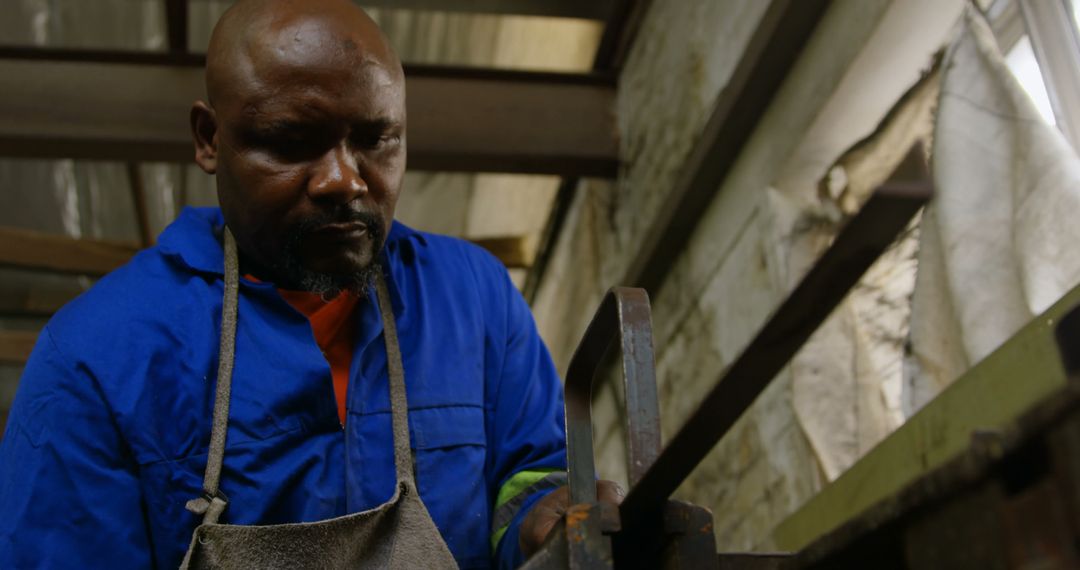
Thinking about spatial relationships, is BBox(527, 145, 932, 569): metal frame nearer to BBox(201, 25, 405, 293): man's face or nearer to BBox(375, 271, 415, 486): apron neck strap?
BBox(375, 271, 415, 486): apron neck strap

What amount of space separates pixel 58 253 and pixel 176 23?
1.16 m

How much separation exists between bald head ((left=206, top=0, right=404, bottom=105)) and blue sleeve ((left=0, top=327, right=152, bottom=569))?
1.56 ft

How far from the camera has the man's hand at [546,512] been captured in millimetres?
1254

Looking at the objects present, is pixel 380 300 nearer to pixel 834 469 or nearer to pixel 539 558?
pixel 539 558

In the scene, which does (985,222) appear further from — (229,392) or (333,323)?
(229,392)

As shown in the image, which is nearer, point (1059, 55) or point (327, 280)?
point (327, 280)

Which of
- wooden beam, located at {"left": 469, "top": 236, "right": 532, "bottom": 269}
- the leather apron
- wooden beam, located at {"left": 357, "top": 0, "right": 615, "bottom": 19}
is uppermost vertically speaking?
wooden beam, located at {"left": 357, "top": 0, "right": 615, "bottom": 19}

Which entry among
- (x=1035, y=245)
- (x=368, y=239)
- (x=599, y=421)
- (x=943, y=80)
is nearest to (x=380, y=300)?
(x=368, y=239)

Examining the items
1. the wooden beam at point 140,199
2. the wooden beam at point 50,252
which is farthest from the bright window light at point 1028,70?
the wooden beam at point 50,252

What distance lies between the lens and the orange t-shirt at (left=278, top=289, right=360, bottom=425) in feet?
5.27

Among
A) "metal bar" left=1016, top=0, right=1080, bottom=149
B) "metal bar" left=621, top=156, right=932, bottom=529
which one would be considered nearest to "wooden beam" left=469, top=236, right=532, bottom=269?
"metal bar" left=1016, top=0, right=1080, bottom=149

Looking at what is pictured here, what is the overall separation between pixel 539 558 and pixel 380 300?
684mm

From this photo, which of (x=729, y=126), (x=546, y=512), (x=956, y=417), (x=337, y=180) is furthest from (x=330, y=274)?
(x=729, y=126)

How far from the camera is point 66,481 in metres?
1.39
